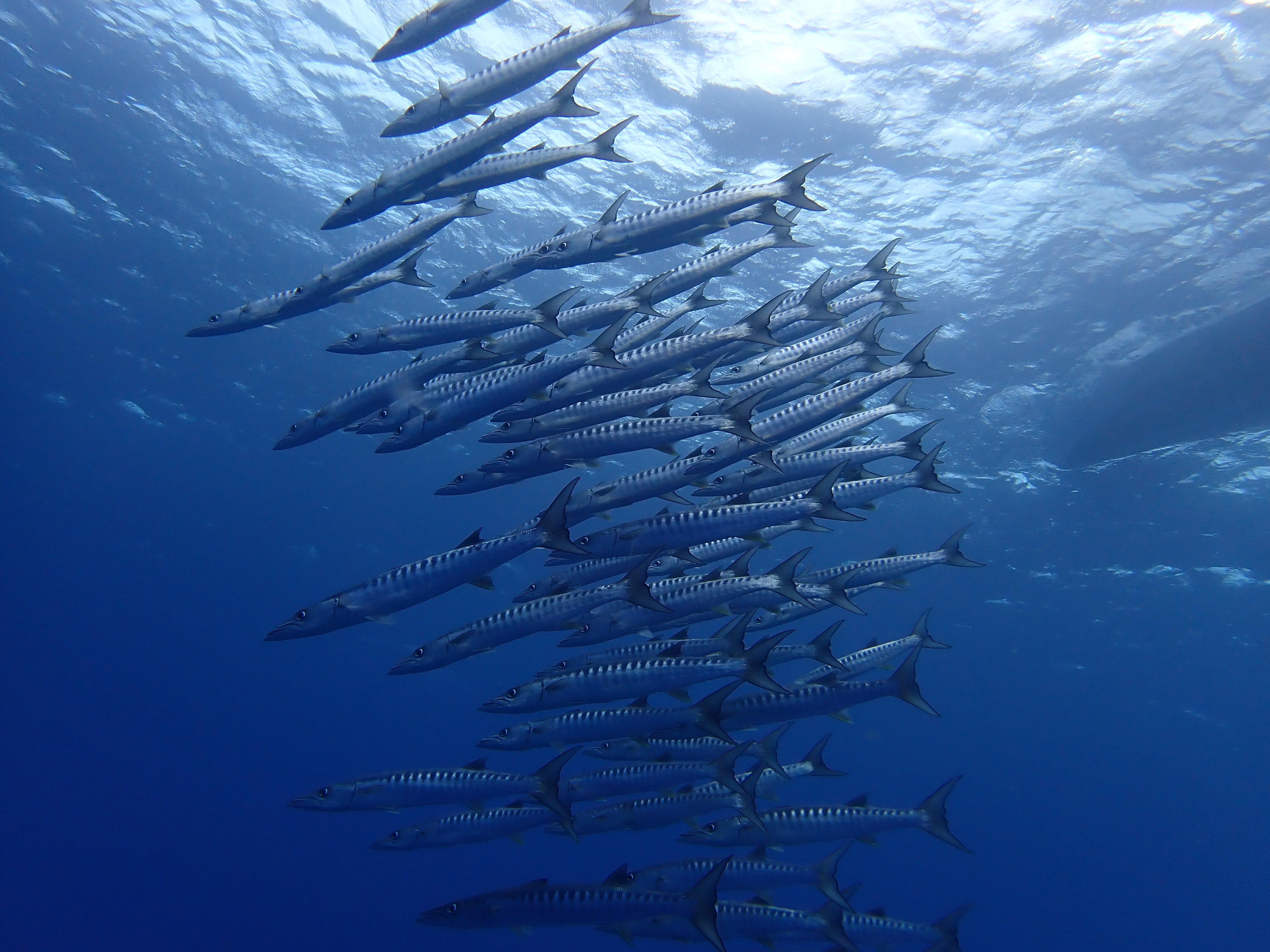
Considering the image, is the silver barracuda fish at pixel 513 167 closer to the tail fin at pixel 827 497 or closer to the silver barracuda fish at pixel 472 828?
the tail fin at pixel 827 497

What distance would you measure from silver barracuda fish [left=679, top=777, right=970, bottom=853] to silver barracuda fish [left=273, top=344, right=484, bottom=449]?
5.59 meters

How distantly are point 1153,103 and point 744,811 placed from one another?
13473 mm

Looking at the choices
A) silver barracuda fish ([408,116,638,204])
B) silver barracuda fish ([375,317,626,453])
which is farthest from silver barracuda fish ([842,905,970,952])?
silver barracuda fish ([408,116,638,204])

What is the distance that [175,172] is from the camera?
1700 centimetres

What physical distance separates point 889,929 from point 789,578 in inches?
193

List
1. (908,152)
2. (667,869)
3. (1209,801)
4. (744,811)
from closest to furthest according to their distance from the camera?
(744,811)
(667,869)
(908,152)
(1209,801)

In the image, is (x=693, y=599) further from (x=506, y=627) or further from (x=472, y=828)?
(x=472, y=828)

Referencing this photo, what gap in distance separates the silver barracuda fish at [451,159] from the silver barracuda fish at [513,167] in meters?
0.03

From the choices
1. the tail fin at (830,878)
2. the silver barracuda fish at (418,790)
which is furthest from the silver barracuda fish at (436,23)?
the tail fin at (830,878)

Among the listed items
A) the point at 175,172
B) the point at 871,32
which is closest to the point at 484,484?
the point at 871,32

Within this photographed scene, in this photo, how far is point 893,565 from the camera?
6.92 m

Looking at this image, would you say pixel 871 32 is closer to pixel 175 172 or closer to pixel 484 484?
pixel 484 484

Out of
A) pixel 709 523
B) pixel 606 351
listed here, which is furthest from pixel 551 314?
pixel 709 523

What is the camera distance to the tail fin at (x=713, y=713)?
17.7ft
